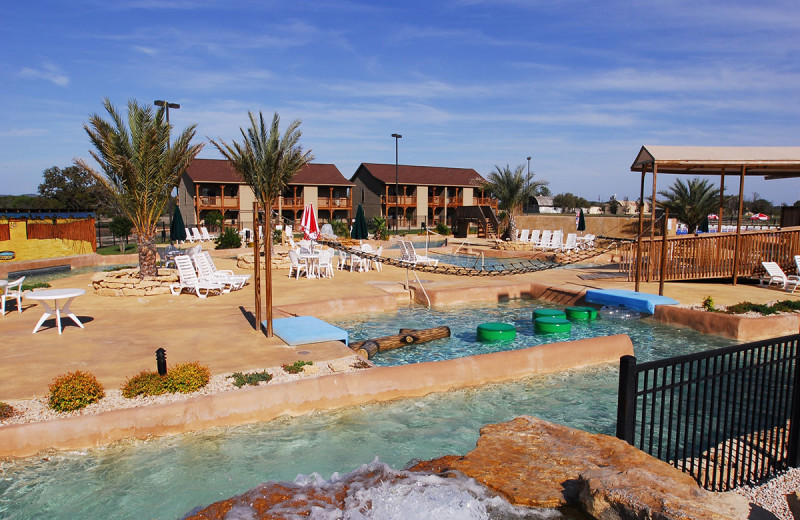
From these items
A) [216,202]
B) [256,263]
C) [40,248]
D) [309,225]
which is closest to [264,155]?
[309,225]

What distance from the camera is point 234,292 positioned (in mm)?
13406

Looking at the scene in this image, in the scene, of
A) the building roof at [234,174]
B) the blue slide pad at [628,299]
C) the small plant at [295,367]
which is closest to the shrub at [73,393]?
the small plant at [295,367]

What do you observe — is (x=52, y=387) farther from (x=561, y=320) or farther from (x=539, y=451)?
(x=561, y=320)

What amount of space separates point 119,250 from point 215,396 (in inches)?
827

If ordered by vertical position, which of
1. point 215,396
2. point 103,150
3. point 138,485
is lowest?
point 138,485

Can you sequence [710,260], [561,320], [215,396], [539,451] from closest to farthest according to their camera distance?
1. [539,451]
2. [215,396]
3. [561,320]
4. [710,260]

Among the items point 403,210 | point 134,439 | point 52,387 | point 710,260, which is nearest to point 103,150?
point 52,387

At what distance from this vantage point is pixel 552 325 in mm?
10469

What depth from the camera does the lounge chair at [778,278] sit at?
13453 mm

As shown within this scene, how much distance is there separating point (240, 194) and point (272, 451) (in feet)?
123

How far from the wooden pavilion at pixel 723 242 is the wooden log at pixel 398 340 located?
251 inches

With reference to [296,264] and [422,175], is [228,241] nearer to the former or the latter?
[296,264]

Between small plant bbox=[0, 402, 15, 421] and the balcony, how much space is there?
34635mm

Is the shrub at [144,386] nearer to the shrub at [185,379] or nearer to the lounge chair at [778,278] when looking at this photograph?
the shrub at [185,379]
